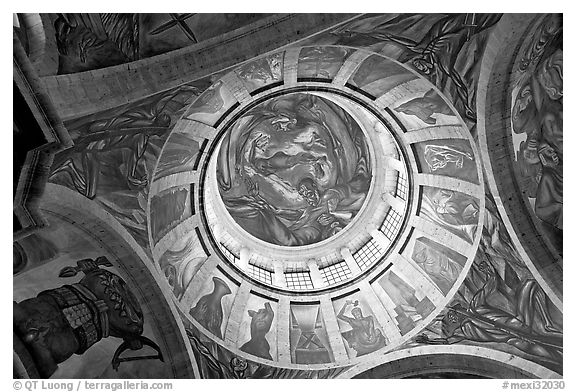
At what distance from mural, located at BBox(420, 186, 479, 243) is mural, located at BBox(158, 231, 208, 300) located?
20.5 ft

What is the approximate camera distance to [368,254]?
64.4 feet

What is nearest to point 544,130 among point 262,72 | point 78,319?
point 262,72

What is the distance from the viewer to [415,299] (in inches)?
699

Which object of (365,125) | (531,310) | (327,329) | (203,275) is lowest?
(531,310)

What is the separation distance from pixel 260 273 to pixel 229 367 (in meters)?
3.47

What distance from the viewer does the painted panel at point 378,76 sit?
580 inches

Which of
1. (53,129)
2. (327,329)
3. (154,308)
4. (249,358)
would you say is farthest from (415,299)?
(53,129)

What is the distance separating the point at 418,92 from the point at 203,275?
24.7 ft

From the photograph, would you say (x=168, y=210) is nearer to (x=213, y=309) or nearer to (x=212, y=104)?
(x=212, y=104)

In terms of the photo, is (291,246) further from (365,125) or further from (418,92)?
(418,92)

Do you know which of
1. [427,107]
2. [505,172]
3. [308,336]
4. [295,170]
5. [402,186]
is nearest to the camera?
[505,172]

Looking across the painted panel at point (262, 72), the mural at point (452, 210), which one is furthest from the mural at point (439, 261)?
the painted panel at point (262, 72)

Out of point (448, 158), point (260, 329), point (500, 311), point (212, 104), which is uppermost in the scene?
point (212, 104)

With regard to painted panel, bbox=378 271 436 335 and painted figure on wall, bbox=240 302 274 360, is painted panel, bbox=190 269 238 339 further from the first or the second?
painted panel, bbox=378 271 436 335
